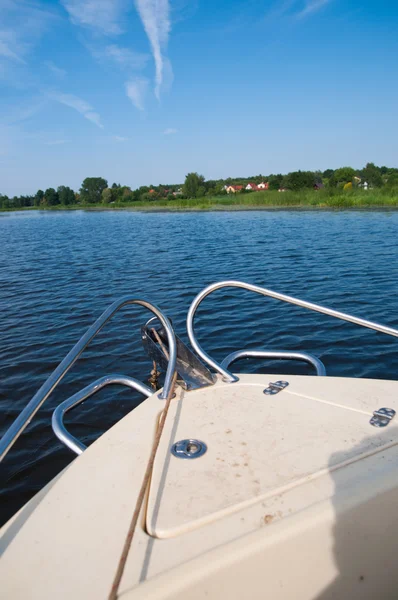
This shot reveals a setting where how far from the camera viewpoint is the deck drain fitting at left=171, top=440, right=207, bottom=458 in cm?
Result: 177

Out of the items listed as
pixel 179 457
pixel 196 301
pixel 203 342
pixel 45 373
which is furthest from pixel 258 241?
pixel 179 457

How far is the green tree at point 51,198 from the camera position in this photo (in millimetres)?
121625

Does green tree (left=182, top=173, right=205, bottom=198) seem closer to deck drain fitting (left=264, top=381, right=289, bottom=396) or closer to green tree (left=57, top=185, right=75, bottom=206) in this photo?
green tree (left=57, top=185, right=75, bottom=206)

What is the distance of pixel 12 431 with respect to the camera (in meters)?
1.59

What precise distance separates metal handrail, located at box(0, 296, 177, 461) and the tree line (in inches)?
2351

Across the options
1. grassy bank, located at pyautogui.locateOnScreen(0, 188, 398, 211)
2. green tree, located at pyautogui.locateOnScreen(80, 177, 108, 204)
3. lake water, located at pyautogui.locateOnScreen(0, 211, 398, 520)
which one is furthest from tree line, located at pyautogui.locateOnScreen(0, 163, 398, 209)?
lake water, located at pyautogui.locateOnScreen(0, 211, 398, 520)

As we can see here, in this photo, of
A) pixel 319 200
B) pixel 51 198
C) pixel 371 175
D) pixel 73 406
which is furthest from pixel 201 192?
pixel 73 406

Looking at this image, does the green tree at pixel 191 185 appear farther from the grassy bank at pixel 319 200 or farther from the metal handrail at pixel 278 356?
the metal handrail at pixel 278 356

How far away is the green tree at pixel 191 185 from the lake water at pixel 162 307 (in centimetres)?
7059

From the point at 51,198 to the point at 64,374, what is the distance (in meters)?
129

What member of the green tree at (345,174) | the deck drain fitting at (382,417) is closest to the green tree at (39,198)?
the green tree at (345,174)

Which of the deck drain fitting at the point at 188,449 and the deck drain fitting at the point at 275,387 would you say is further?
the deck drain fitting at the point at 275,387

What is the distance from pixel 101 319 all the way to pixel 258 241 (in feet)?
52.6

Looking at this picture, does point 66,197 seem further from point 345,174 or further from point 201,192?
point 345,174
